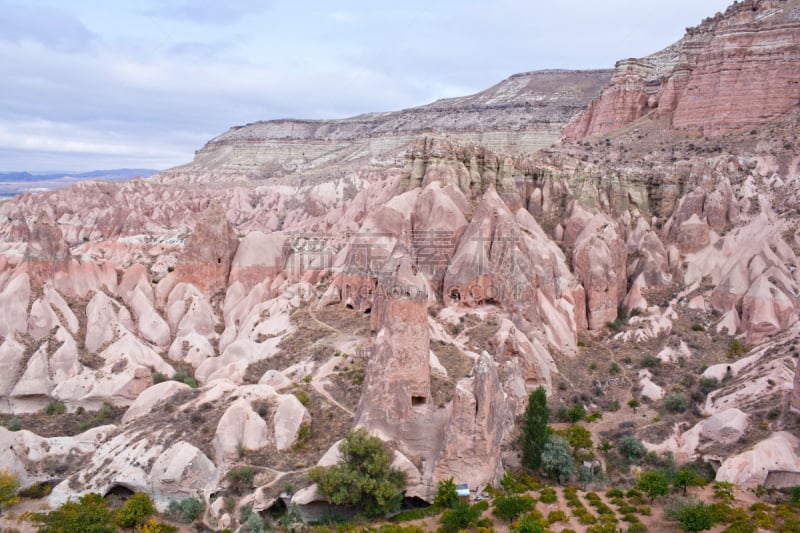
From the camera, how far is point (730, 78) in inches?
2179

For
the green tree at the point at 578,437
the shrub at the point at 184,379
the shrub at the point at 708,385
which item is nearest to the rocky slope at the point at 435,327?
the shrub at the point at 708,385

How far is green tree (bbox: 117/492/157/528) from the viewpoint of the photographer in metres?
17.2

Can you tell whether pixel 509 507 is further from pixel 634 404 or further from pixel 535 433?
pixel 634 404

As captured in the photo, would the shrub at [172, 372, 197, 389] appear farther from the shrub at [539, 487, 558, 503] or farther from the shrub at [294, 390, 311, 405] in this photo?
the shrub at [539, 487, 558, 503]

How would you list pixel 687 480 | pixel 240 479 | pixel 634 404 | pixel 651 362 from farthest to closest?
1. pixel 651 362
2. pixel 634 404
3. pixel 687 480
4. pixel 240 479

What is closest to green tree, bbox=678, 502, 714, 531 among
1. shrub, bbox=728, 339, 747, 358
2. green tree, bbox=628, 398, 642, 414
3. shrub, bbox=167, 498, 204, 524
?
green tree, bbox=628, 398, 642, 414

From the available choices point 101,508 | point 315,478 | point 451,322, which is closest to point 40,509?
point 101,508

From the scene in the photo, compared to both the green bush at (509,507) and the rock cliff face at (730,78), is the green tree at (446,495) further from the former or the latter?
the rock cliff face at (730,78)

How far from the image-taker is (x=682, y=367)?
1222 inches

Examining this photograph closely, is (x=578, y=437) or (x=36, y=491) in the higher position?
(x=578, y=437)

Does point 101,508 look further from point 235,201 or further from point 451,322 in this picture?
point 235,201

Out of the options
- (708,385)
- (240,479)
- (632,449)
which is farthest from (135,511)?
(708,385)

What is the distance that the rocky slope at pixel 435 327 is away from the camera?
19688 millimetres

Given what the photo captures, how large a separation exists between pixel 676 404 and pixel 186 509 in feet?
68.7
